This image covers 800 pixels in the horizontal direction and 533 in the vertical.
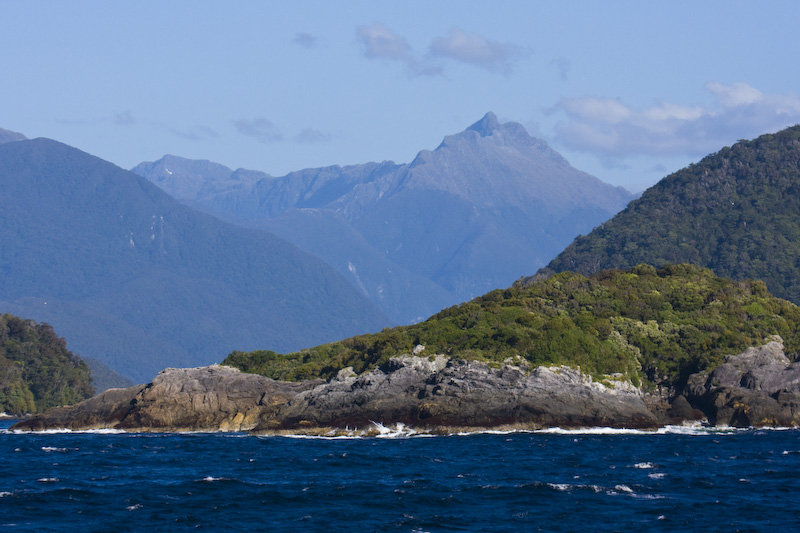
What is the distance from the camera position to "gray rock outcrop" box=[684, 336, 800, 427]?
89812mm

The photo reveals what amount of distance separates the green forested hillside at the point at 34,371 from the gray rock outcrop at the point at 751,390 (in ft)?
305

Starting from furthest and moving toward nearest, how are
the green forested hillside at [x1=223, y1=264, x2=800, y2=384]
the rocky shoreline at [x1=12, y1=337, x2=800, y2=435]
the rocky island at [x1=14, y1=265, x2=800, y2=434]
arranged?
the green forested hillside at [x1=223, y1=264, x2=800, y2=384], the rocky island at [x1=14, y1=265, x2=800, y2=434], the rocky shoreline at [x1=12, y1=337, x2=800, y2=435]

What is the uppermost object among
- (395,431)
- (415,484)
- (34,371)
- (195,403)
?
(34,371)

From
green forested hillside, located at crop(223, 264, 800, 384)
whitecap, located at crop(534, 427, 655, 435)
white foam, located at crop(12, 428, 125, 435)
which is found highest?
green forested hillside, located at crop(223, 264, 800, 384)

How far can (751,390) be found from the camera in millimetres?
92625

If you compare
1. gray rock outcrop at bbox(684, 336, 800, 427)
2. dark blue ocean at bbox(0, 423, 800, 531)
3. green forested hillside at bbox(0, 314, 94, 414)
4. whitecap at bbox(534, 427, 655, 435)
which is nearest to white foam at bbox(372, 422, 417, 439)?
dark blue ocean at bbox(0, 423, 800, 531)

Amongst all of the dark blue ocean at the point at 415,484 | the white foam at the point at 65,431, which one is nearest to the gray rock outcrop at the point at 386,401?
the white foam at the point at 65,431

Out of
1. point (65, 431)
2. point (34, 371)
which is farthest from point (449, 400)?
point (34, 371)

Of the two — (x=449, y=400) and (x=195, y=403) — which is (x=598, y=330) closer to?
(x=449, y=400)

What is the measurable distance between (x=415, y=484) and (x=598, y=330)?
1893 inches

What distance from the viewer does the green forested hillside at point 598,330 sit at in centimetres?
9744

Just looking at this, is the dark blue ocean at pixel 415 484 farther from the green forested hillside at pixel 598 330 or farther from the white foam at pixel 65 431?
the green forested hillside at pixel 598 330

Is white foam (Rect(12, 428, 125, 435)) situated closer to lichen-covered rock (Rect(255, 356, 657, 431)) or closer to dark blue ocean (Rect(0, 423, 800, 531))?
dark blue ocean (Rect(0, 423, 800, 531))

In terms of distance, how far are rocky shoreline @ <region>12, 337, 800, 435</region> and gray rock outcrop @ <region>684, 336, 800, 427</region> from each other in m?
0.08
